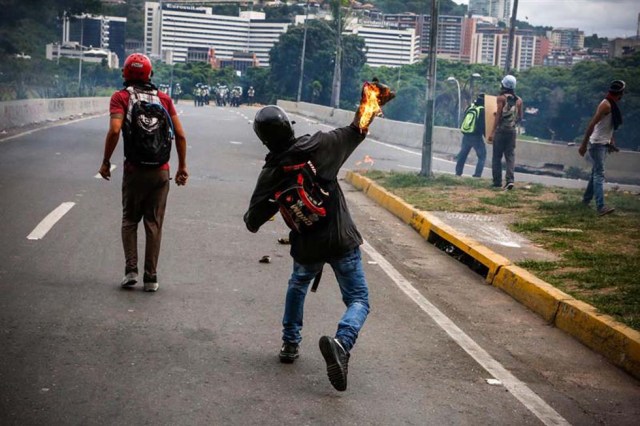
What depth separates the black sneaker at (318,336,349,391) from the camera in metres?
5.68

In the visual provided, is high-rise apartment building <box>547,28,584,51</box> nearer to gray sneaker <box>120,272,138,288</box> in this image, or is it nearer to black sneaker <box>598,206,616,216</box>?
black sneaker <box>598,206,616,216</box>

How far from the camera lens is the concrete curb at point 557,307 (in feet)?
23.3

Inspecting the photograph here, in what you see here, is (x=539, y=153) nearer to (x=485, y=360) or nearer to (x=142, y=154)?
(x=142, y=154)

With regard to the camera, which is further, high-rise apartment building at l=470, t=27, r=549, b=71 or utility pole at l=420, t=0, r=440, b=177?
high-rise apartment building at l=470, t=27, r=549, b=71

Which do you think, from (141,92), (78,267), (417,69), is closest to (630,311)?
(141,92)

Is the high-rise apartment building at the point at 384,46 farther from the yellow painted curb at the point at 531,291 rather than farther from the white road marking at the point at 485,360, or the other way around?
the white road marking at the point at 485,360

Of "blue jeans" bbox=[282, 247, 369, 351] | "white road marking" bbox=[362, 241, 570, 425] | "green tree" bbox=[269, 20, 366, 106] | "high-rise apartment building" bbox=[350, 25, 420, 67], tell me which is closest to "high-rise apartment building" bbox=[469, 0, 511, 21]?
"high-rise apartment building" bbox=[350, 25, 420, 67]

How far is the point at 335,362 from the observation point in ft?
18.6

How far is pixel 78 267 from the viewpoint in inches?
364

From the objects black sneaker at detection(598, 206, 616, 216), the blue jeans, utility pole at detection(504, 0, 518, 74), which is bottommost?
black sneaker at detection(598, 206, 616, 216)

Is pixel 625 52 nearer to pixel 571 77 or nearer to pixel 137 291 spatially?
pixel 571 77

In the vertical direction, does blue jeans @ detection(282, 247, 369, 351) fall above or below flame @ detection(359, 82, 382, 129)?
below

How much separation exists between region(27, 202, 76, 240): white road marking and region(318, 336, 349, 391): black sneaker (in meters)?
5.74

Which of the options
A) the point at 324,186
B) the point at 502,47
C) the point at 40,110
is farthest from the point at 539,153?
the point at 502,47
